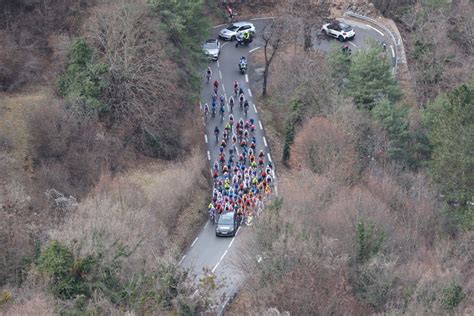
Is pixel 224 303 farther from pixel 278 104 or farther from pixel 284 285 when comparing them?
pixel 278 104

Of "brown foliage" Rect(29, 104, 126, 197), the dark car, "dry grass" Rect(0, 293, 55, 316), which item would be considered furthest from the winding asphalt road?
"dry grass" Rect(0, 293, 55, 316)

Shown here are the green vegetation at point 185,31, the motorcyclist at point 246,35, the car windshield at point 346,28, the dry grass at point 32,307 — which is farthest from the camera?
the car windshield at point 346,28

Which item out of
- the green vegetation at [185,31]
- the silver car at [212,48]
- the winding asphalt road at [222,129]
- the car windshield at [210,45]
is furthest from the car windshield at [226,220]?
the car windshield at [210,45]

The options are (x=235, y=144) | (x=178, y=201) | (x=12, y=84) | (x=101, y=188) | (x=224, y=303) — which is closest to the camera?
(x=224, y=303)

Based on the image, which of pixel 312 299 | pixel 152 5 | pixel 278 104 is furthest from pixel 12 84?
pixel 312 299

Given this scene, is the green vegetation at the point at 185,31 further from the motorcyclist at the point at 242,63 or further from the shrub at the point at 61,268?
the shrub at the point at 61,268

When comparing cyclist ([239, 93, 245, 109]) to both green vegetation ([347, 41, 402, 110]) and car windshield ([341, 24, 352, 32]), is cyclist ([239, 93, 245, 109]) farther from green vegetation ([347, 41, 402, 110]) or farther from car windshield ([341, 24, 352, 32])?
car windshield ([341, 24, 352, 32])
